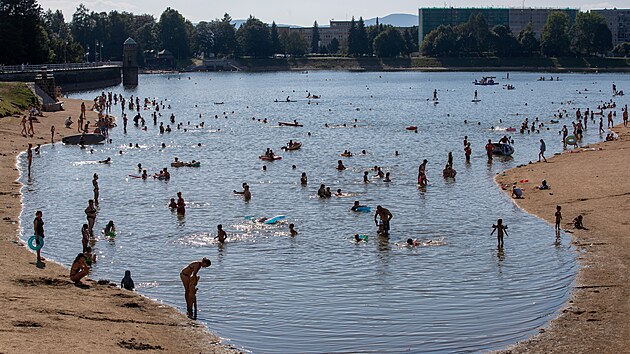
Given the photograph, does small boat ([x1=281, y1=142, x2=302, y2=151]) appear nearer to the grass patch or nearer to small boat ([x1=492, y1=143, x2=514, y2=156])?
small boat ([x1=492, y1=143, x2=514, y2=156])

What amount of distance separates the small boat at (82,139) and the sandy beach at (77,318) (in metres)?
33.0

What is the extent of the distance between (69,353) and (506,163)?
37534 mm

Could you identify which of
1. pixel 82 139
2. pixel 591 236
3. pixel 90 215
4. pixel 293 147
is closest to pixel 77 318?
pixel 90 215

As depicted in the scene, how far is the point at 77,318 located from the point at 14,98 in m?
54.5

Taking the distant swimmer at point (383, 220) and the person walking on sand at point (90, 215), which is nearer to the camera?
the person walking on sand at point (90, 215)

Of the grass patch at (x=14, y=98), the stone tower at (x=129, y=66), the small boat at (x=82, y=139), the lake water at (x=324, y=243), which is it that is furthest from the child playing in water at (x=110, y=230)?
the stone tower at (x=129, y=66)

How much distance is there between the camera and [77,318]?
1933cm

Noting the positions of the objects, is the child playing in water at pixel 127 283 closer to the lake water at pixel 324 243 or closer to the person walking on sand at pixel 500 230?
the lake water at pixel 324 243

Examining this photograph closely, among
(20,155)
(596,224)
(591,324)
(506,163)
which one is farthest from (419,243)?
(20,155)

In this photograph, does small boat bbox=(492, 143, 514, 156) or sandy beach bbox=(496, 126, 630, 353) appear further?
small boat bbox=(492, 143, 514, 156)

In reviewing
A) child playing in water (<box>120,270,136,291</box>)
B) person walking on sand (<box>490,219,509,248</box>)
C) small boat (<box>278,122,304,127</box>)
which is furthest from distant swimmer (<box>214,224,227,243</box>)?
small boat (<box>278,122,304,127</box>)

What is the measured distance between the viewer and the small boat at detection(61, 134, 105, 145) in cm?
5856

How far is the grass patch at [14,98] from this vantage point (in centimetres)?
6438

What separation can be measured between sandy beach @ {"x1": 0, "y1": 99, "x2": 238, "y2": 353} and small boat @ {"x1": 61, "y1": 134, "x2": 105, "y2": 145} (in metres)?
33.0
